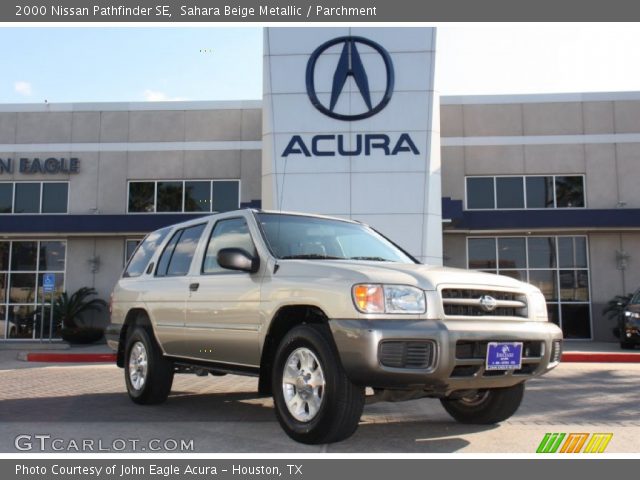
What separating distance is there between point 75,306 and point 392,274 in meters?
18.4

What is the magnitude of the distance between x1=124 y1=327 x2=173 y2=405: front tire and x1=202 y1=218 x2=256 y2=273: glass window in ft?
4.00

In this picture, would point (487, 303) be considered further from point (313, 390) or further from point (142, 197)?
point (142, 197)

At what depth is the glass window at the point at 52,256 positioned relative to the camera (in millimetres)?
22281

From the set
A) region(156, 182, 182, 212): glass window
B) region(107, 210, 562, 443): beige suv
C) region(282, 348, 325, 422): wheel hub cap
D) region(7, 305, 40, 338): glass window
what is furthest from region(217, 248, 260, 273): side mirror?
region(7, 305, 40, 338): glass window

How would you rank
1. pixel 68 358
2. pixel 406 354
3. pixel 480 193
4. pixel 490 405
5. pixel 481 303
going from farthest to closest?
pixel 480 193 → pixel 68 358 → pixel 490 405 → pixel 481 303 → pixel 406 354

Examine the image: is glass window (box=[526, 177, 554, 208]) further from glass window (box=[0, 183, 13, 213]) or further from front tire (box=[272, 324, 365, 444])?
front tire (box=[272, 324, 365, 444])

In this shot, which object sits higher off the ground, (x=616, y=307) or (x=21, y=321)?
(x=616, y=307)

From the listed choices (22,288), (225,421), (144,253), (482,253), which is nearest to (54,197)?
(22,288)

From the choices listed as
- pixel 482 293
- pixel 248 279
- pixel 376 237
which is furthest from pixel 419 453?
pixel 376 237

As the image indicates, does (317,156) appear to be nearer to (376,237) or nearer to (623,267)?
(623,267)

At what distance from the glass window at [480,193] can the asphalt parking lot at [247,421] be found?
1251 centimetres

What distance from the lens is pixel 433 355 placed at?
173 inches

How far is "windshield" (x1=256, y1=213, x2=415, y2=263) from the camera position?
5.64 m

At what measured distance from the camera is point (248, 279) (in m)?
5.51
